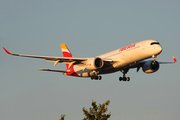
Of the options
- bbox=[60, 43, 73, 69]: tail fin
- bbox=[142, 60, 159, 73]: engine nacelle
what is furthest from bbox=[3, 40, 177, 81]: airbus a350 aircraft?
bbox=[60, 43, 73, 69]: tail fin

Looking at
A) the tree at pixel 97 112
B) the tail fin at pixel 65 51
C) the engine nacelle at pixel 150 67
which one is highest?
the tail fin at pixel 65 51

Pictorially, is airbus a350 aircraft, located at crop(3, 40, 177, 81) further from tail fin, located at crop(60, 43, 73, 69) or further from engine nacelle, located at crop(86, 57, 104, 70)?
tail fin, located at crop(60, 43, 73, 69)

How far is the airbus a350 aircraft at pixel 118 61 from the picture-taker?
52594mm

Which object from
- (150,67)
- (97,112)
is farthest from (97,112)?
(150,67)

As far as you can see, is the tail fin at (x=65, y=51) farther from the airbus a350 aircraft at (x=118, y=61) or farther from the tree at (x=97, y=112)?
the tree at (x=97, y=112)

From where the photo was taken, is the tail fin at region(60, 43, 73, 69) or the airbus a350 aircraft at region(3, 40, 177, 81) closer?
the airbus a350 aircraft at region(3, 40, 177, 81)

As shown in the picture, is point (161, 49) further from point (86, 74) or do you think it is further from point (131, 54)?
point (86, 74)

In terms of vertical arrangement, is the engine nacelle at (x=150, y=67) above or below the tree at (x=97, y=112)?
above

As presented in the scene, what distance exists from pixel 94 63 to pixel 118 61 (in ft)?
11.8

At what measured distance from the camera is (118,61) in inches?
2181

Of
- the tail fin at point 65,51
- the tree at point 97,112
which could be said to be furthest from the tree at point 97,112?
the tail fin at point 65,51

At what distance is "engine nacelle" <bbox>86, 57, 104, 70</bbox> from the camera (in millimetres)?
55472

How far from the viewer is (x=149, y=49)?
5209cm

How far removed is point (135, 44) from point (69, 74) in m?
14.9
